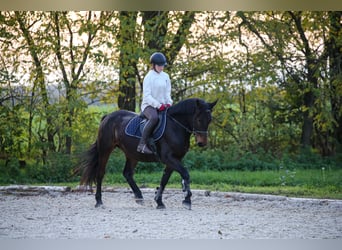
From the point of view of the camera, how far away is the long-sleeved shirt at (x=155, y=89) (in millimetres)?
6898

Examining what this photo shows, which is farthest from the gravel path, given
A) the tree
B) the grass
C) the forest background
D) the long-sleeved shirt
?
the tree

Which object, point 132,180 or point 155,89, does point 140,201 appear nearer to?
point 132,180

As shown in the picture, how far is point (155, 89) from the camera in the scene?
6930 millimetres

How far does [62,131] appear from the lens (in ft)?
31.4

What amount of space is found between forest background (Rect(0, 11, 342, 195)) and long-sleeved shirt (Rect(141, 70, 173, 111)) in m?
2.59

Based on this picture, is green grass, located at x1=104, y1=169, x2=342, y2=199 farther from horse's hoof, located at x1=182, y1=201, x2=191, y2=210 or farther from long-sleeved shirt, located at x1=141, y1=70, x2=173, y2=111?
long-sleeved shirt, located at x1=141, y1=70, x2=173, y2=111

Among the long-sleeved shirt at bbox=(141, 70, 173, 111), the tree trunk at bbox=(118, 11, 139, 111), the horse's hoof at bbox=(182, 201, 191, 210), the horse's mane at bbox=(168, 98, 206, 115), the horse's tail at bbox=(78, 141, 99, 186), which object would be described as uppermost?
the tree trunk at bbox=(118, 11, 139, 111)

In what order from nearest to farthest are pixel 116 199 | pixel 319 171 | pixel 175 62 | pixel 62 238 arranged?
pixel 62 238 < pixel 116 199 < pixel 319 171 < pixel 175 62

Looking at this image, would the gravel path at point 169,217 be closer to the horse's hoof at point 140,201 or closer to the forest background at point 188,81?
the horse's hoof at point 140,201

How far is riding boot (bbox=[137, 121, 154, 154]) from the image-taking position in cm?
689

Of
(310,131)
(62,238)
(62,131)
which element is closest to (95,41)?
(62,131)

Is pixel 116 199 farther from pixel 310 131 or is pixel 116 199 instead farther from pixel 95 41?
pixel 310 131

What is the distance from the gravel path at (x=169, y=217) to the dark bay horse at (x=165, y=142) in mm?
305

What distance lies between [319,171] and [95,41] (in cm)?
345
